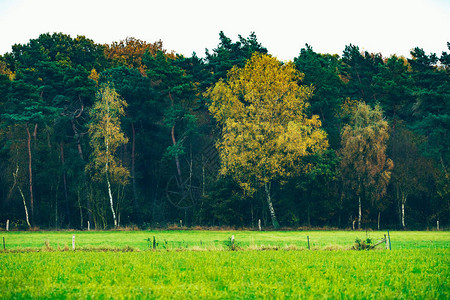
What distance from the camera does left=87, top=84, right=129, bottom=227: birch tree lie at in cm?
5672

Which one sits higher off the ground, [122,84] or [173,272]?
[122,84]

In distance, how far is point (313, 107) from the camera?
209ft

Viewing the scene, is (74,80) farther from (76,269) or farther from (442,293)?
(442,293)

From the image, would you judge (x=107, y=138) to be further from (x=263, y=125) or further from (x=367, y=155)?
(x=367, y=155)

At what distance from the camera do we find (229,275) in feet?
66.2

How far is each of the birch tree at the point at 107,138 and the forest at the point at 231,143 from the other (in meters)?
0.20

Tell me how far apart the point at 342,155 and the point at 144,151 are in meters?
27.8

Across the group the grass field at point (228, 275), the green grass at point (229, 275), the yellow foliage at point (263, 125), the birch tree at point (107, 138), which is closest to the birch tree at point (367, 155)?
the yellow foliage at point (263, 125)

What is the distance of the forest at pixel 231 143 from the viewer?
179 feet

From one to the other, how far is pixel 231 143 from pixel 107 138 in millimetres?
15529

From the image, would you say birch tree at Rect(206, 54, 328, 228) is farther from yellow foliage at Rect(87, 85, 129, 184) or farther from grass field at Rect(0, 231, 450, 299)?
grass field at Rect(0, 231, 450, 299)

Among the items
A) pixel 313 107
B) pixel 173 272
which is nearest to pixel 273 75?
pixel 313 107

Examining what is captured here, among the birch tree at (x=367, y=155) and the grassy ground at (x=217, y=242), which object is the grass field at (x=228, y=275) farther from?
the birch tree at (x=367, y=155)

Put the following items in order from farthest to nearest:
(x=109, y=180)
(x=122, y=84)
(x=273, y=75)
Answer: (x=122, y=84) < (x=109, y=180) < (x=273, y=75)
